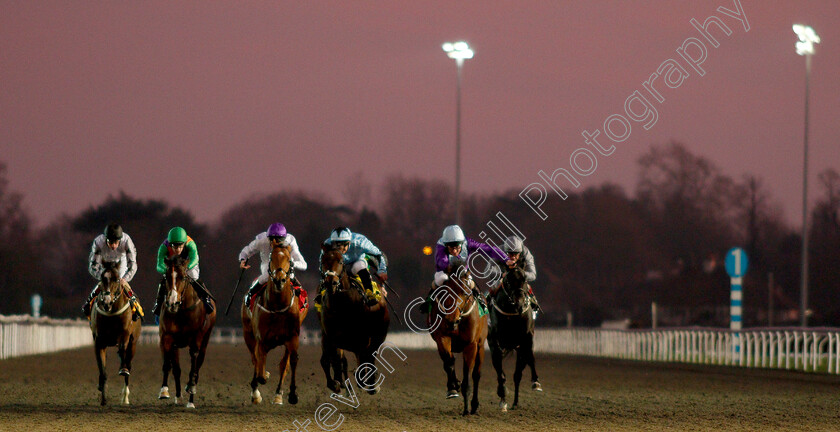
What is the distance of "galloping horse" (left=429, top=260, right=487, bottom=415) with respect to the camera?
1328 cm

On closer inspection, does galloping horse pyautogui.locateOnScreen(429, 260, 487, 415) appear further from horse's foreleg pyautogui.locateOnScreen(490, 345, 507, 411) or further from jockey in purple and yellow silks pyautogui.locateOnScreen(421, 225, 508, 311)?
horse's foreleg pyautogui.locateOnScreen(490, 345, 507, 411)

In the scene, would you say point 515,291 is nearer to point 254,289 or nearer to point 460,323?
point 460,323

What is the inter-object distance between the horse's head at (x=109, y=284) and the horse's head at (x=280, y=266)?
1.93m

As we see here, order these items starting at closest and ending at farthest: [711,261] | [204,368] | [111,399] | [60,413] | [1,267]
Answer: [60,413], [111,399], [204,368], [1,267], [711,261]

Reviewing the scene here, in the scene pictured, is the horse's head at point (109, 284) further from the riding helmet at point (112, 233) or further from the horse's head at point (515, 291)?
the horse's head at point (515, 291)

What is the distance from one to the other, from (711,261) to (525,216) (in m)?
13.2

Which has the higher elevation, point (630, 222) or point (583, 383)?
point (630, 222)

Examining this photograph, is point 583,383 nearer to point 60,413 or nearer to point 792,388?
point 792,388

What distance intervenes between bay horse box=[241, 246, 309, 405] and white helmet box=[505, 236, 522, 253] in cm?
255

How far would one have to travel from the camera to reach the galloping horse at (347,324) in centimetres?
1366

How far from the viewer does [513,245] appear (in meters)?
14.0

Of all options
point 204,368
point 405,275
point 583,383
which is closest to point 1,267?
point 405,275

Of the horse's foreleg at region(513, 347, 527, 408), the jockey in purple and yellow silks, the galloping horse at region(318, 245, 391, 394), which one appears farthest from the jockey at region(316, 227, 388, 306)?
Answer: the horse's foreleg at region(513, 347, 527, 408)

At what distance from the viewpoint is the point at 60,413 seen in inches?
525
